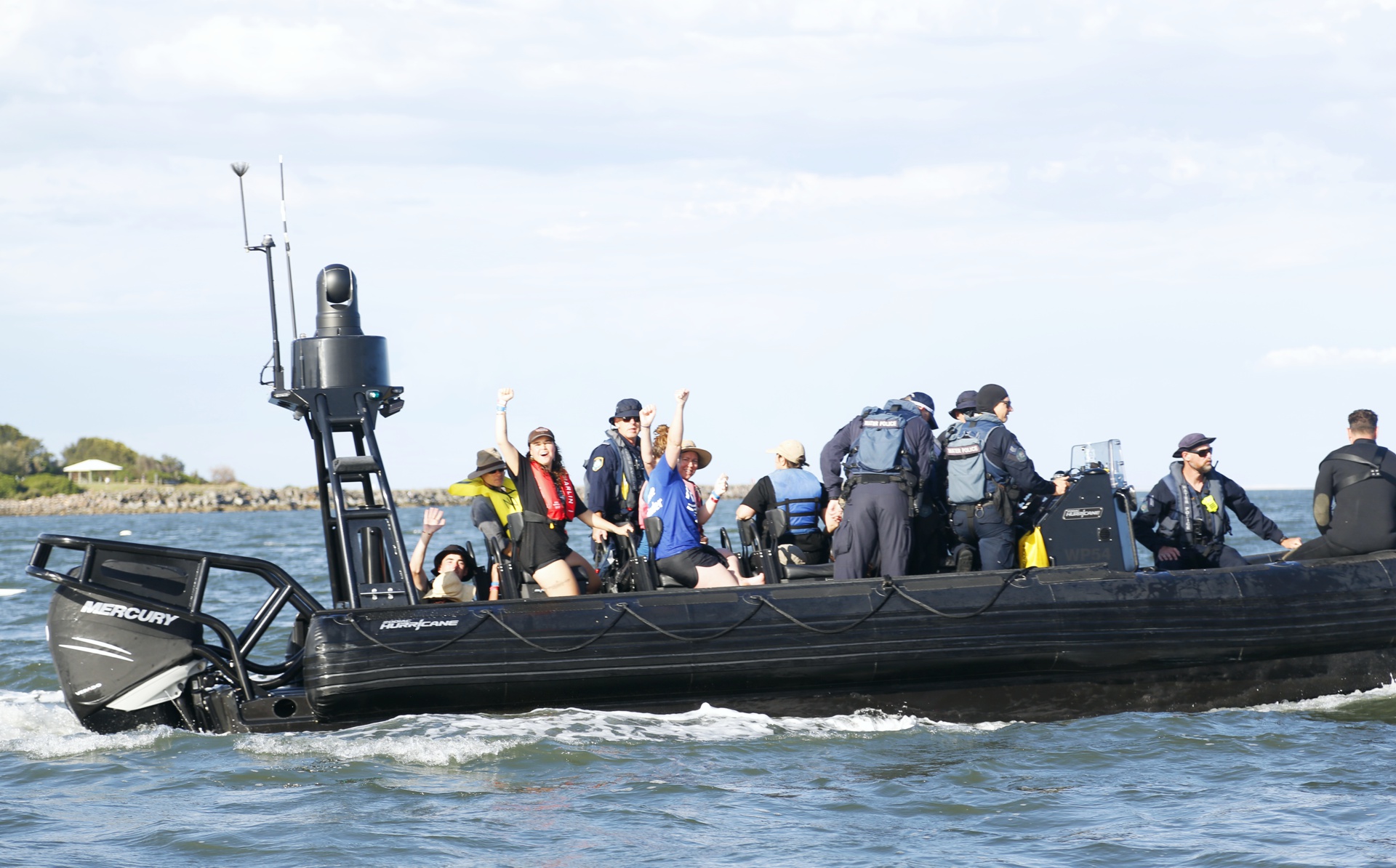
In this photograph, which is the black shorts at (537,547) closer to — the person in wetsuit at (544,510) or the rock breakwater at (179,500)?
the person in wetsuit at (544,510)

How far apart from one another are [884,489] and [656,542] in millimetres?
1245

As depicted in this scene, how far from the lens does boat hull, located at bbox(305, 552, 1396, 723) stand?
22.2 ft

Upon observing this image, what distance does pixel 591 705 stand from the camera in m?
7.00

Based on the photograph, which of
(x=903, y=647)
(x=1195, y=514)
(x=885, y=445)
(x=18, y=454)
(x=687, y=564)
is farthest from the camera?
(x=18, y=454)

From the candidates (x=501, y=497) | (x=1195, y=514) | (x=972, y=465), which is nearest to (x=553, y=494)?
(x=501, y=497)

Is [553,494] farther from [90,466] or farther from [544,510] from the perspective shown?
[90,466]

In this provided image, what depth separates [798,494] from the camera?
7613 mm

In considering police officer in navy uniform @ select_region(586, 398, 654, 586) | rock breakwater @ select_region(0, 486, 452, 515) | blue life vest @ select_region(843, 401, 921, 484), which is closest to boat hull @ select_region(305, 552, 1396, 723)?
blue life vest @ select_region(843, 401, 921, 484)

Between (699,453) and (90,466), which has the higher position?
(90,466)

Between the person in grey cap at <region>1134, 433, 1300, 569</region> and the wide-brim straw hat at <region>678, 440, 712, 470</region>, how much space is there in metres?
2.64

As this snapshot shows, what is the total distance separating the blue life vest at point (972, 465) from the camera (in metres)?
7.27

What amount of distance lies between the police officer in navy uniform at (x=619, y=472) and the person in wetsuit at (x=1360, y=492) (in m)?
3.80

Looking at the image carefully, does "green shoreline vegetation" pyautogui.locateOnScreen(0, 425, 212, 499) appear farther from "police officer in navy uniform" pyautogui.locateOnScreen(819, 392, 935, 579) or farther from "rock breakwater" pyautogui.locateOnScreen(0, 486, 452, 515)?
→ "police officer in navy uniform" pyautogui.locateOnScreen(819, 392, 935, 579)

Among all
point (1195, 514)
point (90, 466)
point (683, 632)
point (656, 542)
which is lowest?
point (683, 632)
